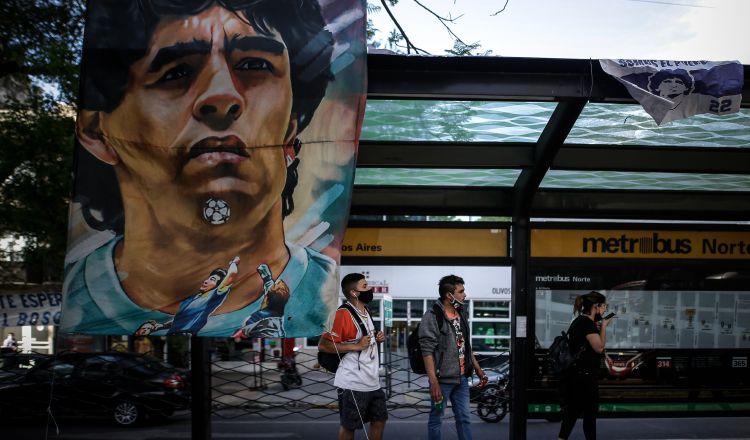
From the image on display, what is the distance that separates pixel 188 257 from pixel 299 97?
1.32 m

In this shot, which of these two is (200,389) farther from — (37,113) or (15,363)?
(15,363)

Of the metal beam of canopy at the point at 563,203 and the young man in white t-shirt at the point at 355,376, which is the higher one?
the metal beam of canopy at the point at 563,203

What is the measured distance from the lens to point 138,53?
4.82m

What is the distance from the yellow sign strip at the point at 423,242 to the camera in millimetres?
7844

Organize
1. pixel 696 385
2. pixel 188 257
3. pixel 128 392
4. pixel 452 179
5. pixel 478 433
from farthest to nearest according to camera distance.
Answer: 1. pixel 128 392
2. pixel 478 433
3. pixel 696 385
4. pixel 452 179
5. pixel 188 257

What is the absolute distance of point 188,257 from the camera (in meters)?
4.70

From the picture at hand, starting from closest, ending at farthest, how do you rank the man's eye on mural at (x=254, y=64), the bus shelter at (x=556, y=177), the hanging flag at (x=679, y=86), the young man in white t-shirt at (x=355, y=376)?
the man's eye on mural at (x=254, y=64) < the hanging flag at (x=679, y=86) < the bus shelter at (x=556, y=177) < the young man in white t-shirt at (x=355, y=376)

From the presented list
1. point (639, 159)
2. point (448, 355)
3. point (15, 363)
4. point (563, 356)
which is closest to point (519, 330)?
point (563, 356)

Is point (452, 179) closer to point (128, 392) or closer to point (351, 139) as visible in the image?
point (351, 139)

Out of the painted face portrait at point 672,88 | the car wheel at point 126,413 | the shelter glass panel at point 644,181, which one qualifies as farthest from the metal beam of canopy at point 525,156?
the car wheel at point 126,413

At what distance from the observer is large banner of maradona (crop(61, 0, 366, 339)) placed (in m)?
4.70

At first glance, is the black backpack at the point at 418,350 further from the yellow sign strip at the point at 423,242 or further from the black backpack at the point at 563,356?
the yellow sign strip at the point at 423,242

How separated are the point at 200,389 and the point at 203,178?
211cm

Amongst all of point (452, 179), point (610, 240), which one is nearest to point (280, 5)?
point (452, 179)
